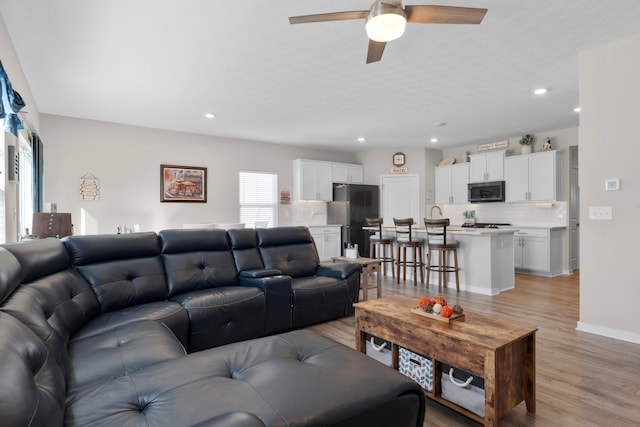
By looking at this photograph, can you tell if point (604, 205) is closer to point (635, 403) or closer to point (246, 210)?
point (635, 403)

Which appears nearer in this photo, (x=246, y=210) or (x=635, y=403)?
(x=635, y=403)

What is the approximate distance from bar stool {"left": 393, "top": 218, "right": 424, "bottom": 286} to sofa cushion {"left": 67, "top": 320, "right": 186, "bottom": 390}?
392cm

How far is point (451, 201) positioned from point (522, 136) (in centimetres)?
185

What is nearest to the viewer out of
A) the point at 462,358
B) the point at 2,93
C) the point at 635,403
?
the point at 462,358

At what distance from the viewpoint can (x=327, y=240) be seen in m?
7.60

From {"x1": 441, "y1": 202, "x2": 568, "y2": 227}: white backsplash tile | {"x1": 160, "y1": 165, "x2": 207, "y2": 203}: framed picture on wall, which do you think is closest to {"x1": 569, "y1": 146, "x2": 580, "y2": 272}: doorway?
{"x1": 441, "y1": 202, "x2": 568, "y2": 227}: white backsplash tile

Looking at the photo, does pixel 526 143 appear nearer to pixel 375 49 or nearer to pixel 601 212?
pixel 601 212

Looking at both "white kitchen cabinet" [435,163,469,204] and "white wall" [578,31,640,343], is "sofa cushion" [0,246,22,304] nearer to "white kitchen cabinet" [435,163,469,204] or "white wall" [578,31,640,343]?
"white wall" [578,31,640,343]

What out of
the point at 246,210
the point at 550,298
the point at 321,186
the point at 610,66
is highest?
the point at 610,66

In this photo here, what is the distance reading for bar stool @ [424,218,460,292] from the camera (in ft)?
15.9

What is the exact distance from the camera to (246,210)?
698cm

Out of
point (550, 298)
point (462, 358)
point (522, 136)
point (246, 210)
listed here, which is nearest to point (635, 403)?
point (462, 358)

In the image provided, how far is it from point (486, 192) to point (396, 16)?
5.78m

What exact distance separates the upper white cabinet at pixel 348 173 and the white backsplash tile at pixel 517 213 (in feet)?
7.20
